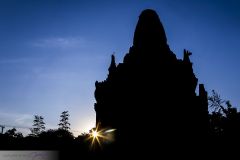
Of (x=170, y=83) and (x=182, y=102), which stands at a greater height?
(x=170, y=83)

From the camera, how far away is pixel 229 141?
25547 millimetres

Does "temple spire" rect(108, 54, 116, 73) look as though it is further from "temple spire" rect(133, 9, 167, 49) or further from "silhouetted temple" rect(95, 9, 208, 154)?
"temple spire" rect(133, 9, 167, 49)

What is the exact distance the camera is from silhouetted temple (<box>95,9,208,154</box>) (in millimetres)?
29500

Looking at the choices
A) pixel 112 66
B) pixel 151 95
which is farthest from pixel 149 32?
pixel 151 95

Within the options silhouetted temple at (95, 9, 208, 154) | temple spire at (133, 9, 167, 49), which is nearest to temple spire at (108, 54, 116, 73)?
silhouetted temple at (95, 9, 208, 154)

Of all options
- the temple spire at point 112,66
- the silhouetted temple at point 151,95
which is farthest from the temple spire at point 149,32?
the temple spire at point 112,66

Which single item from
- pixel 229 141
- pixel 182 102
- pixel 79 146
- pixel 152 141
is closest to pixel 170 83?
pixel 182 102

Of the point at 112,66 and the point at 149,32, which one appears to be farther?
the point at 112,66

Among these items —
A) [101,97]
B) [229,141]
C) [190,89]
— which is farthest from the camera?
[101,97]

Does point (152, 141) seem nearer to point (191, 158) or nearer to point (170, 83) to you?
point (191, 158)

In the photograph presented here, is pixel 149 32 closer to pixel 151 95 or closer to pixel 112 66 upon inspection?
pixel 112 66

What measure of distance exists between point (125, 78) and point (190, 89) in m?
7.79

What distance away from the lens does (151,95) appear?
31000 mm

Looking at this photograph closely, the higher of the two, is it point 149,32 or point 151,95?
point 149,32
